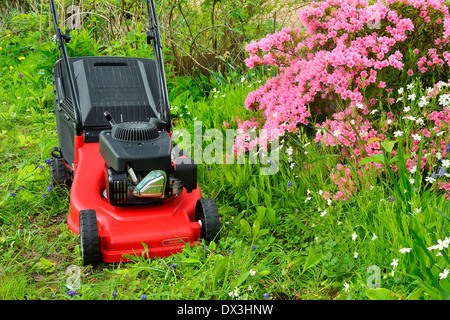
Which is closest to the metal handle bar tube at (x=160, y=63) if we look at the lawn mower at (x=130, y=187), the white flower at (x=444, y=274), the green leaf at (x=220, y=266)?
the lawn mower at (x=130, y=187)

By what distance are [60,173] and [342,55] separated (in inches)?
66.6

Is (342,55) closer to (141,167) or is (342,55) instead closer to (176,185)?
(176,185)

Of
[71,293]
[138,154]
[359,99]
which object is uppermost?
[359,99]

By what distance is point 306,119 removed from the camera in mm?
2785

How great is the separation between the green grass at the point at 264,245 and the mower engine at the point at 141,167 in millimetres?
285

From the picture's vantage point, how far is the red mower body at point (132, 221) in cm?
225

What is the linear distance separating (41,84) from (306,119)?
9.95ft

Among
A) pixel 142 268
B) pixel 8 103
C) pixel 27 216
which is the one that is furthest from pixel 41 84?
pixel 142 268

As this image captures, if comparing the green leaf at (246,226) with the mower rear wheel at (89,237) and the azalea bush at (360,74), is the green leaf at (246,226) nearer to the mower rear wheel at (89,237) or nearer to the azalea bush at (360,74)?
the azalea bush at (360,74)

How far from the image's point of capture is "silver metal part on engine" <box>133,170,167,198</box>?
2.22 metres

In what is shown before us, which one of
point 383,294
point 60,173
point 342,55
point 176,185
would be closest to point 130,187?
point 176,185

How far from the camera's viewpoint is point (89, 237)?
2.17m

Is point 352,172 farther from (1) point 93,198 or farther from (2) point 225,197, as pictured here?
(1) point 93,198

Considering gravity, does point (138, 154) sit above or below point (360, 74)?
below
